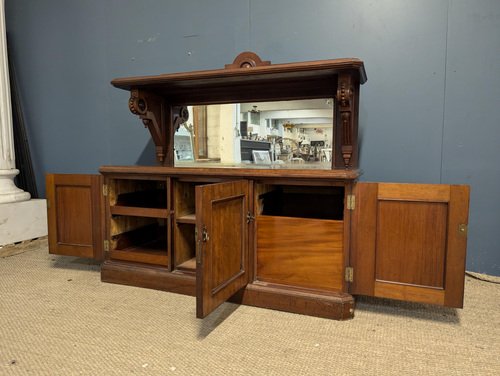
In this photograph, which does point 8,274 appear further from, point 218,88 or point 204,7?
point 204,7

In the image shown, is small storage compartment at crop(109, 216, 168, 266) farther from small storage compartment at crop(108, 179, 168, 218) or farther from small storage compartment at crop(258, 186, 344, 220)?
small storage compartment at crop(258, 186, 344, 220)

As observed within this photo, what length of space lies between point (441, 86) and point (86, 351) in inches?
89.2

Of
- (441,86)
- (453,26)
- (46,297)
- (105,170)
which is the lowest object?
(46,297)

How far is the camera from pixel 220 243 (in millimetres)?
1529

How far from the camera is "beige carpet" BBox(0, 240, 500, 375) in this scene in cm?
125

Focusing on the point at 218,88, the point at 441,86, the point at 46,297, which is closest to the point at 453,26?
the point at 441,86

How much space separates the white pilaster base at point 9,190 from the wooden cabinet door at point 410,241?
8.64ft

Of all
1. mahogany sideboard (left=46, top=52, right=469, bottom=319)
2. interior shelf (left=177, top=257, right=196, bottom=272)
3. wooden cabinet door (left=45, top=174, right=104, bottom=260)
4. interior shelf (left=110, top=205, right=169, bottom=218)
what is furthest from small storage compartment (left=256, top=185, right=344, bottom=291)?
wooden cabinet door (left=45, top=174, right=104, bottom=260)

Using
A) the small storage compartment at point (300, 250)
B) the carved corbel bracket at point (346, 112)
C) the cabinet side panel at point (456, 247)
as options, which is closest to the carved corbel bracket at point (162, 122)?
the small storage compartment at point (300, 250)

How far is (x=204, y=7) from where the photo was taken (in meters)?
2.50

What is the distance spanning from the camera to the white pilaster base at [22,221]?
8.80 feet

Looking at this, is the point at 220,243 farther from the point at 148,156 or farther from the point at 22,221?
the point at 22,221

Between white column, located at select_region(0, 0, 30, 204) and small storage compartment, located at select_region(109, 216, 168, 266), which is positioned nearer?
small storage compartment, located at select_region(109, 216, 168, 266)

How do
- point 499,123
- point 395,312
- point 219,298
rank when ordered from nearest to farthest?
point 219,298, point 395,312, point 499,123
